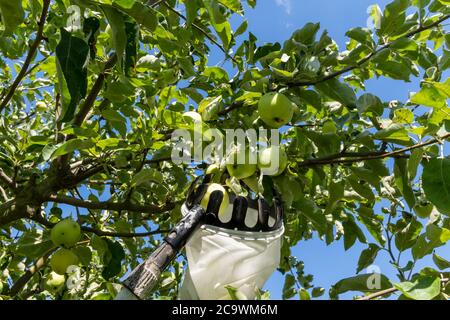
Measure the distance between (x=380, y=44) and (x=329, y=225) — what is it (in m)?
1.04

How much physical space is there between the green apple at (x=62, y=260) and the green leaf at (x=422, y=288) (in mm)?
1614

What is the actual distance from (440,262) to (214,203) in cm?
71

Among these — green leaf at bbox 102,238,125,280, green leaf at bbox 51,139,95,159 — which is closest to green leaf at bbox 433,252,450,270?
green leaf at bbox 51,139,95,159

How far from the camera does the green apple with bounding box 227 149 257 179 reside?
138 centimetres

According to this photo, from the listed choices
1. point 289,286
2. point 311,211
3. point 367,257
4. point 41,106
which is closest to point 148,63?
point 311,211

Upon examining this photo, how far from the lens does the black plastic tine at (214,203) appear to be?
1117 mm

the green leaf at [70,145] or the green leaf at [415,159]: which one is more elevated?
the green leaf at [70,145]

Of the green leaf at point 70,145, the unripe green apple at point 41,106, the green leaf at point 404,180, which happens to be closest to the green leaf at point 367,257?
the green leaf at point 404,180

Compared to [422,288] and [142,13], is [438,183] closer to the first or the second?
[422,288]

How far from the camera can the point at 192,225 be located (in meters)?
1.06

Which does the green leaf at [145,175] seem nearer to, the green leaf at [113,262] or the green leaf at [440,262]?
the green leaf at [113,262]

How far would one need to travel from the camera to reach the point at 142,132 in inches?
71.2
